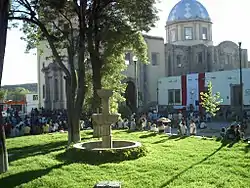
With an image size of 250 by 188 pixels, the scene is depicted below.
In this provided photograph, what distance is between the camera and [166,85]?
4622 cm

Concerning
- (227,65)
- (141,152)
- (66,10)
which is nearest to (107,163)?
(141,152)

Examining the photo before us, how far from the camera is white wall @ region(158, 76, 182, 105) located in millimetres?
43844

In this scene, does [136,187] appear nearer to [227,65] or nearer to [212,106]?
[212,106]

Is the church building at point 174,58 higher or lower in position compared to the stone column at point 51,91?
higher

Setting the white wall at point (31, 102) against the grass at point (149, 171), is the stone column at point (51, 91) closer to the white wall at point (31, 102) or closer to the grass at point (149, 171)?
the white wall at point (31, 102)

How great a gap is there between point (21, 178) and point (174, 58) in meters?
43.9

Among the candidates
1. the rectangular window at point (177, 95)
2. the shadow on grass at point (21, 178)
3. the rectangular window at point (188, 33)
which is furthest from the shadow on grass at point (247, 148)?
the rectangular window at point (188, 33)

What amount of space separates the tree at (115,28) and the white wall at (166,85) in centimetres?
2338

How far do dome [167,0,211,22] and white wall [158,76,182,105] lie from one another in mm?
10896

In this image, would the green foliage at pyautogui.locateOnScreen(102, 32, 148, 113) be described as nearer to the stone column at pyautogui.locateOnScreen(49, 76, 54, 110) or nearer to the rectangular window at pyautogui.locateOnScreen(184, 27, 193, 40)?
the stone column at pyautogui.locateOnScreen(49, 76, 54, 110)

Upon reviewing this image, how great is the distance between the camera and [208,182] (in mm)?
8875

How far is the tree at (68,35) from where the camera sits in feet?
54.7

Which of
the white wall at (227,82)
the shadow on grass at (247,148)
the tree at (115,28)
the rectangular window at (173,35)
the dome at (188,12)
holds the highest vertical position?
the dome at (188,12)

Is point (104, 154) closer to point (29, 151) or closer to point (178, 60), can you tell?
point (29, 151)
